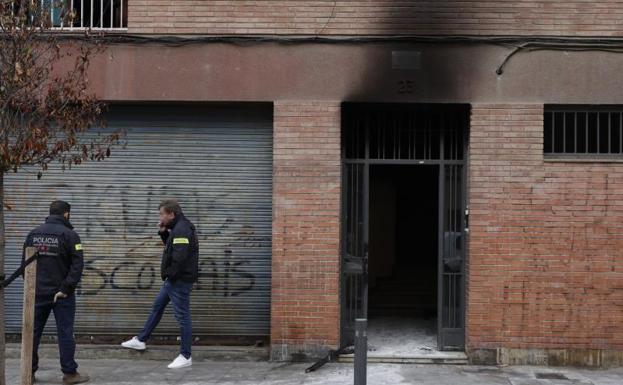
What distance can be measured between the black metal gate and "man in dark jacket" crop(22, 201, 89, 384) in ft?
10.8

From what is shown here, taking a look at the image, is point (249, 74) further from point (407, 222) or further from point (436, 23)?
point (407, 222)

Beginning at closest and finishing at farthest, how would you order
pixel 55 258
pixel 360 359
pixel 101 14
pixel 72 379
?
pixel 360 359 → pixel 55 258 → pixel 72 379 → pixel 101 14

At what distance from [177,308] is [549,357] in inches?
174

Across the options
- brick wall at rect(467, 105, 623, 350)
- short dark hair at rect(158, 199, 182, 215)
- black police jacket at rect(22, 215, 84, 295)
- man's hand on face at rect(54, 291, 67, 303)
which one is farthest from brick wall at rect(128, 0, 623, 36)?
man's hand on face at rect(54, 291, 67, 303)

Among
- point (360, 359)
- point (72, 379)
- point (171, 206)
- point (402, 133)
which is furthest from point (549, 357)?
point (72, 379)

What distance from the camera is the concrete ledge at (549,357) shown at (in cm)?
946

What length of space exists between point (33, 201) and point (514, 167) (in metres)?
5.99

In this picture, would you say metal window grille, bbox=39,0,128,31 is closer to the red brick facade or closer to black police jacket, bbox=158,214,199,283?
the red brick facade

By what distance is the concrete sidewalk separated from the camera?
8758 millimetres

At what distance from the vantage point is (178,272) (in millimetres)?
9109

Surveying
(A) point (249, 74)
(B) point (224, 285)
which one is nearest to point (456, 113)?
(A) point (249, 74)

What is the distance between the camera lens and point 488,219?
9547 millimetres

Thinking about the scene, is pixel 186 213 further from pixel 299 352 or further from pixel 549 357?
pixel 549 357

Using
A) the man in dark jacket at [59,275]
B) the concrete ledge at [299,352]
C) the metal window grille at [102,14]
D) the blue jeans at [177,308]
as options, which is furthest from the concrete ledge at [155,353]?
the metal window grille at [102,14]
